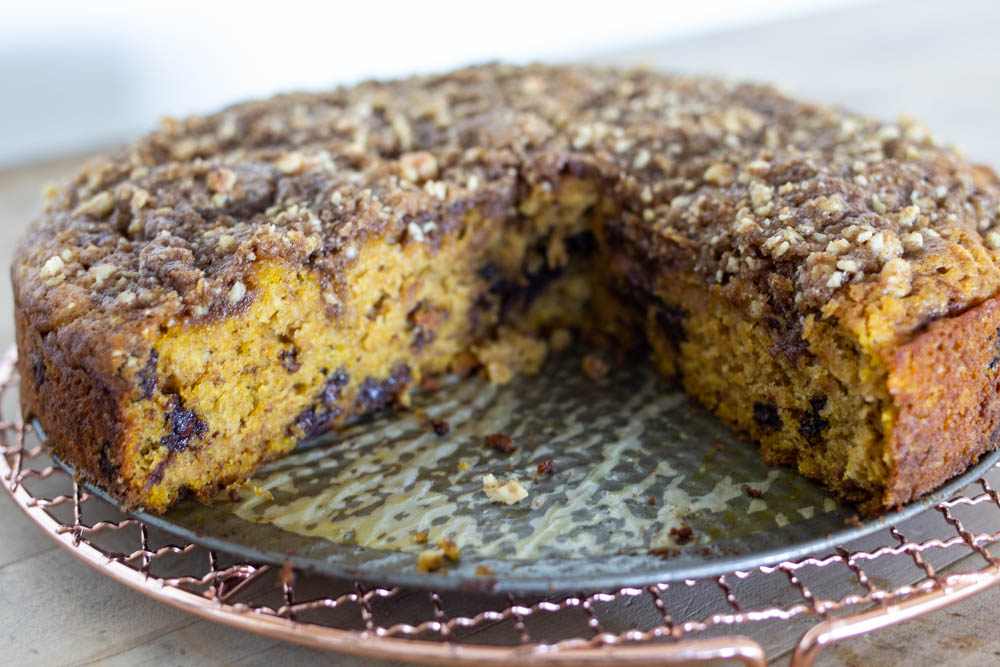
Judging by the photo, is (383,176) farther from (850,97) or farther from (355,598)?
(850,97)

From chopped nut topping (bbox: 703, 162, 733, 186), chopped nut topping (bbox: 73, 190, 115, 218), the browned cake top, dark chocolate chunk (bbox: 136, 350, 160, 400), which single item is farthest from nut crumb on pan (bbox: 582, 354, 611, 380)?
chopped nut topping (bbox: 73, 190, 115, 218)

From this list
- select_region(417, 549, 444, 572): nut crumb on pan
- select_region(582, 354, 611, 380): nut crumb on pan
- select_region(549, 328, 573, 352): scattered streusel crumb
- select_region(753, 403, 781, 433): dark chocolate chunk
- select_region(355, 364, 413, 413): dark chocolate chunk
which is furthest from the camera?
select_region(549, 328, 573, 352): scattered streusel crumb

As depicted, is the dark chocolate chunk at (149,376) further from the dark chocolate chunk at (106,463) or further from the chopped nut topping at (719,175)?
the chopped nut topping at (719,175)

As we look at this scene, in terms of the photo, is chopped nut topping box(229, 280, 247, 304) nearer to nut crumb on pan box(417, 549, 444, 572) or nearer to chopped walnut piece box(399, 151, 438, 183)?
chopped walnut piece box(399, 151, 438, 183)

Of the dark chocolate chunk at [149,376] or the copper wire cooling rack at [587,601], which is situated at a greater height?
the dark chocolate chunk at [149,376]

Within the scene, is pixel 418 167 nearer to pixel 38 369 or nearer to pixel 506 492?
pixel 506 492

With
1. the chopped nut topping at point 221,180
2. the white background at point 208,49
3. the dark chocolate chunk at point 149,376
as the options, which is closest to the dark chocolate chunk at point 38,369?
the dark chocolate chunk at point 149,376

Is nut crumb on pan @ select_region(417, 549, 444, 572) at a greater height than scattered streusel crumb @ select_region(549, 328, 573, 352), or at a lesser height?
lesser
